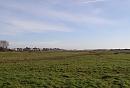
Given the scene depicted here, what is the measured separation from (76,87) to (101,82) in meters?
2.81

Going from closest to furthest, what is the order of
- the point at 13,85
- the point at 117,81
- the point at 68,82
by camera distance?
the point at 13,85
the point at 68,82
the point at 117,81

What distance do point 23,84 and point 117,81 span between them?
7434 mm

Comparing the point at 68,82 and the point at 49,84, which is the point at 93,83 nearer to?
the point at 68,82

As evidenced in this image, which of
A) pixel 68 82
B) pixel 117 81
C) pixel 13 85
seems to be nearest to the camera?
pixel 13 85

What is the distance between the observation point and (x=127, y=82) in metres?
21.3

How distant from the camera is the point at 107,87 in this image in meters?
19.3

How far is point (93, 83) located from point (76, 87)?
2.00 meters

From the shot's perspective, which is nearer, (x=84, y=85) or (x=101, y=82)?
(x=84, y=85)

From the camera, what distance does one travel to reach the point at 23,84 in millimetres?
19031

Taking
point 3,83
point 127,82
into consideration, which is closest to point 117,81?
point 127,82

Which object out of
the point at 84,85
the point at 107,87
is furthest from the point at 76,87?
the point at 107,87

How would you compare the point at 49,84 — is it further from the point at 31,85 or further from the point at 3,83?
the point at 3,83

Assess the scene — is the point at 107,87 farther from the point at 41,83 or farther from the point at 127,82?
Answer: the point at 41,83

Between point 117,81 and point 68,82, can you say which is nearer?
point 68,82
